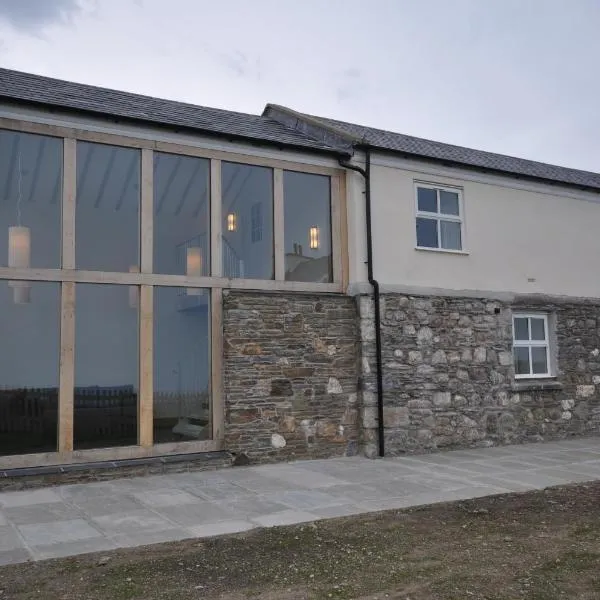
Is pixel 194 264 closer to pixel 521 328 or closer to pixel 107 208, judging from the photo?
pixel 107 208

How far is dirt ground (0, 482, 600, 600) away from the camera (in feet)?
14.4

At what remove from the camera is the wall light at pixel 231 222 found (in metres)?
9.83

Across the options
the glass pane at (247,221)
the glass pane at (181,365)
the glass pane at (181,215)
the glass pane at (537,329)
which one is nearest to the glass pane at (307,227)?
the glass pane at (247,221)

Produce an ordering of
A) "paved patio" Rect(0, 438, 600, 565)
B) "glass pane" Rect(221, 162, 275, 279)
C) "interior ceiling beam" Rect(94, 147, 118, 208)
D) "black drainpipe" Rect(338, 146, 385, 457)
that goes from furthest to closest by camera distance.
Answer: "black drainpipe" Rect(338, 146, 385, 457) → "glass pane" Rect(221, 162, 275, 279) → "interior ceiling beam" Rect(94, 147, 118, 208) → "paved patio" Rect(0, 438, 600, 565)

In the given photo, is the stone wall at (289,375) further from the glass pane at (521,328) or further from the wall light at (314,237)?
the glass pane at (521,328)

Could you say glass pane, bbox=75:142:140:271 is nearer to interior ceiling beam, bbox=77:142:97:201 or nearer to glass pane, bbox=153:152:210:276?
interior ceiling beam, bbox=77:142:97:201

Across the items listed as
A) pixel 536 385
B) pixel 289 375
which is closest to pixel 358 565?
pixel 289 375

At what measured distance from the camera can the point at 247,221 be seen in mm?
9992

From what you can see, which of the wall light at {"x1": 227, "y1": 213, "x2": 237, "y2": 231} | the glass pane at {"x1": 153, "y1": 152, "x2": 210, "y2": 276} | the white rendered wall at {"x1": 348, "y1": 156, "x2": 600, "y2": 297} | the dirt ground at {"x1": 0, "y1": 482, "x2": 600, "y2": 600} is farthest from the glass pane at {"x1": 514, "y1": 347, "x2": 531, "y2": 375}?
the glass pane at {"x1": 153, "y1": 152, "x2": 210, "y2": 276}

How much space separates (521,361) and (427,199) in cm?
358

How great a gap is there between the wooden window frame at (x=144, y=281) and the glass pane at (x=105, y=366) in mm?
89

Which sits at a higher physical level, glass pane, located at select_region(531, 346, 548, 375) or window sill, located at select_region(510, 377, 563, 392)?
glass pane, located at select_region(531, 346, 548, 375)

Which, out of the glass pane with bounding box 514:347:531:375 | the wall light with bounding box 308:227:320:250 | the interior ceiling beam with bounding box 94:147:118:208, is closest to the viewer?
the interior ceiling beam with bounding box 94:147:118:208

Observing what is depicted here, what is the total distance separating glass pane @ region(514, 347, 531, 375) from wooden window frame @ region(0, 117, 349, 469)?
4.21 metres
